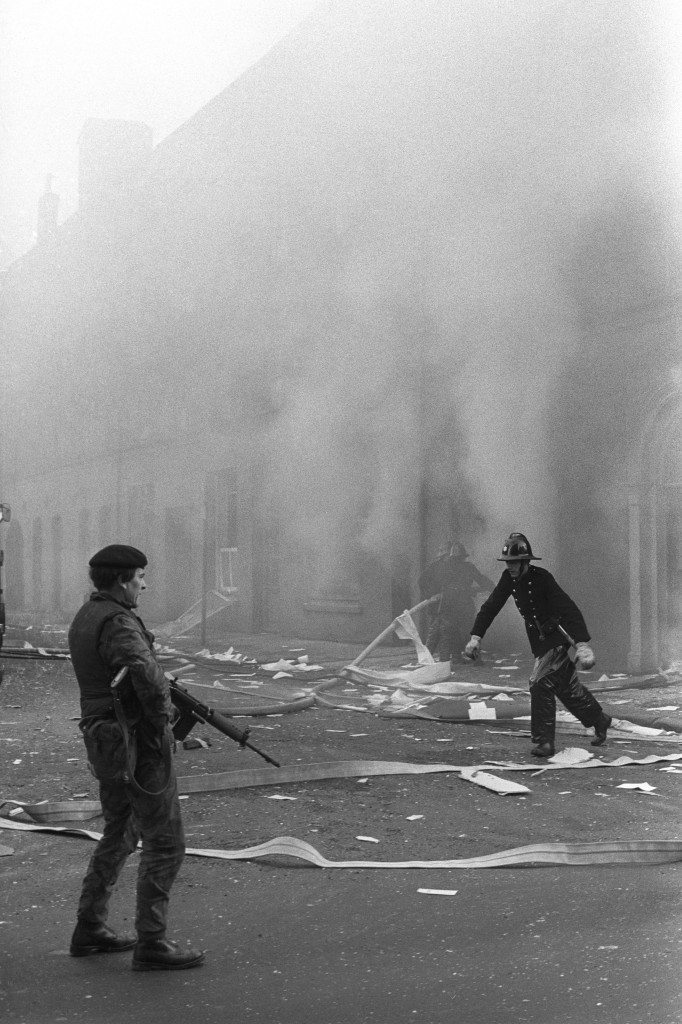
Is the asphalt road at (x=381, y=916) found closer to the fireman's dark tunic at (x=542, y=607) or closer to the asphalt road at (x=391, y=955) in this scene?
the asphalt road at (x=391, y=955)

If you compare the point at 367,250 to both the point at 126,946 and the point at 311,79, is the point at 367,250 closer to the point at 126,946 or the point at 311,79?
the point at 311,79

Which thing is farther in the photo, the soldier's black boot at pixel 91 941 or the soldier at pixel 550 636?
the soldier at pixel 550 636

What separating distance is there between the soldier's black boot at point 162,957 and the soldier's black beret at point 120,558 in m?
1.05

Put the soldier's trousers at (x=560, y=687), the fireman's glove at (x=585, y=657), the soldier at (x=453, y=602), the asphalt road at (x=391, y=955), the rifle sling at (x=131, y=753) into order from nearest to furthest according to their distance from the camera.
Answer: the asphalt road at (x=391, y=955), the rifle sling at (x=131, y=753), the fireman's glove at (x=585, y=657), the soldier's trousers at (x=560, y=687), the soldier at (x=453, y=602)

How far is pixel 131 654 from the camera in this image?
312 centimetres

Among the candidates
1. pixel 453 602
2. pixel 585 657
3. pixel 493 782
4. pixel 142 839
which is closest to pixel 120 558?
pixel 142 839

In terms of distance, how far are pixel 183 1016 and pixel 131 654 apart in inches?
37.3

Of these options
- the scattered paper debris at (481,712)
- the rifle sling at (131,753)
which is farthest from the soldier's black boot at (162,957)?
the scattered paper debris at (481,712)

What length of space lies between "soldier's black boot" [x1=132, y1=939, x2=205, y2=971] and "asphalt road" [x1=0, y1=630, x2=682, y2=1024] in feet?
0.14

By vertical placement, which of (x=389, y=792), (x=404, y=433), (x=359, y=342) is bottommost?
(x=389, y=792)

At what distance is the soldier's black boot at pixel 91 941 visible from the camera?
10.3ft

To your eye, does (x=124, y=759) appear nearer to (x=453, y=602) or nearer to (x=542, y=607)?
(x=542, y=607)

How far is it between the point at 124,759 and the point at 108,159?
19678 mm

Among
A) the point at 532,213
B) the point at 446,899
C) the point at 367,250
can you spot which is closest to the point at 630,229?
the point at 532,213
